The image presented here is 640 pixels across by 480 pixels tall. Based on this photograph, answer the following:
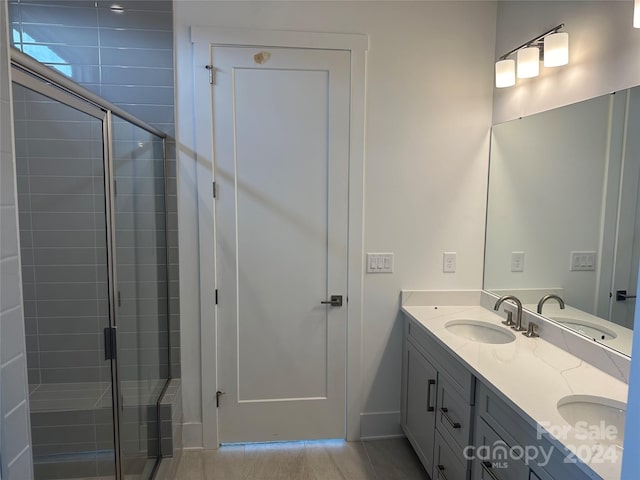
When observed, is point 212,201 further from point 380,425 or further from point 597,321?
point 597,321

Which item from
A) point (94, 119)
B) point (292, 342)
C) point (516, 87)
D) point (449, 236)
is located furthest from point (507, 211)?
point (94, 119)

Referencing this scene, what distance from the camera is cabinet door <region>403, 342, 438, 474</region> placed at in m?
2.12

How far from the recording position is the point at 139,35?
2234mm

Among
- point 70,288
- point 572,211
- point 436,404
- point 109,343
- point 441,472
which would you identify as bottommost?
point 441,472

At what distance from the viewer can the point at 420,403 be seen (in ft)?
7.50

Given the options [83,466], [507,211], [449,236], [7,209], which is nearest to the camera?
[7,209]

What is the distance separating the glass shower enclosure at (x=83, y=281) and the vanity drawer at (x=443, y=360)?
1.53 m

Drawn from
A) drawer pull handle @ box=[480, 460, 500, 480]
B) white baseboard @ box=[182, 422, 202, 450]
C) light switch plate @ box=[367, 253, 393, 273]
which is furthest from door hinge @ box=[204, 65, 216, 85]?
drawer pull handle @ box=[480, 460, 500, 480]

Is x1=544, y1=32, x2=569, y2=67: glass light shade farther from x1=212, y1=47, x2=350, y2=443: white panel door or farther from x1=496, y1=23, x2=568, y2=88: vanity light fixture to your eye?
x1=212, y1=47, x2=350, y2=443: white panel door

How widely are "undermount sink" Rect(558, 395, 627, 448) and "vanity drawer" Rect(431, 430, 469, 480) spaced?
53 centimetres

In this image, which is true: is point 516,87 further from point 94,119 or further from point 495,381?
point 94,119

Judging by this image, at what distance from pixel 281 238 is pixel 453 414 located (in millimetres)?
1310

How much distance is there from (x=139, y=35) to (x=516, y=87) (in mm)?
2112

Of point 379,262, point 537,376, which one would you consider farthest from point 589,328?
point 379,262
